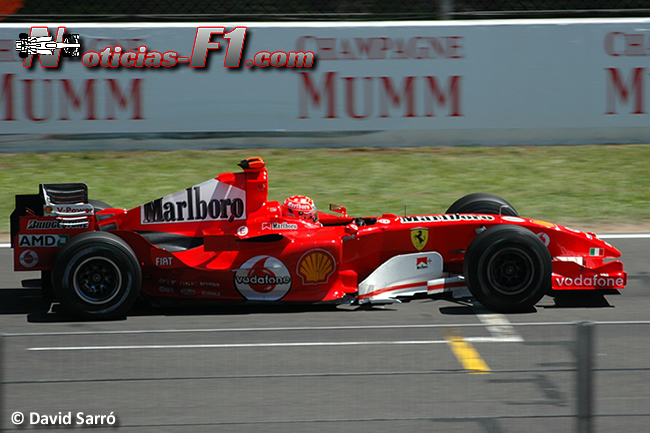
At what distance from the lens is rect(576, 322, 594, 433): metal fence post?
3.92 m

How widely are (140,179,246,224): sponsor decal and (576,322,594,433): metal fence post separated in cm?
412

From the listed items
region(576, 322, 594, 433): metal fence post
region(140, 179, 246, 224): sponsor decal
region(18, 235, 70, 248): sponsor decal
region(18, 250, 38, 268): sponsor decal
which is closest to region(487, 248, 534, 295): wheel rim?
region(140, 179, 246, 224): sponsor decal

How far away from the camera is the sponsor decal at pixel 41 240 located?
718cm

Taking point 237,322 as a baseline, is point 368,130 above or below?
above

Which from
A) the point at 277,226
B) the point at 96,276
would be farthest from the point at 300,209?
the point at 96,276

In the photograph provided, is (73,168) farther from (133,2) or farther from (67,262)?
(67,262)

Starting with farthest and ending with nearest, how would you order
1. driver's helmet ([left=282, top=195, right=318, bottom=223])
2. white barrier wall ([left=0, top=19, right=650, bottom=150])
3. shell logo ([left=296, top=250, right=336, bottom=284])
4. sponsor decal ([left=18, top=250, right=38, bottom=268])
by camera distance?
white barrier wall ([left=0, top=19, right=650, bottom=150]), driver's helmet ([left=282, top=195, right=318, bottom=223]), shell logo ([left=296, top=250, right=336, bottom=284]), sponsor decal ([left=18, top=250, right=38, bottom=268])

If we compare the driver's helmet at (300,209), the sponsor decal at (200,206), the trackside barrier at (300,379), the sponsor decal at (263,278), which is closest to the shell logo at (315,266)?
the sponsor decal at (263,278)

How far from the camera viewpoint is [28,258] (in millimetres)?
7184

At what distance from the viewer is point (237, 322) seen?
281 inches

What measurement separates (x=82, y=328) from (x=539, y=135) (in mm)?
9207

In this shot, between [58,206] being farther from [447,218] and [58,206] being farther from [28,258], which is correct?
[447,218]

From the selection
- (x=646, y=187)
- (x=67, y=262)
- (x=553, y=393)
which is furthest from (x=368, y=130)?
(x=553, y=393)

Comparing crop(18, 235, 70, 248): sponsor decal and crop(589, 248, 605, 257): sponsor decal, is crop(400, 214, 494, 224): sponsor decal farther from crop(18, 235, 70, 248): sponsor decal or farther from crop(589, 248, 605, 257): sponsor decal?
crop(18, 235, 70, 248): sponsor decal
